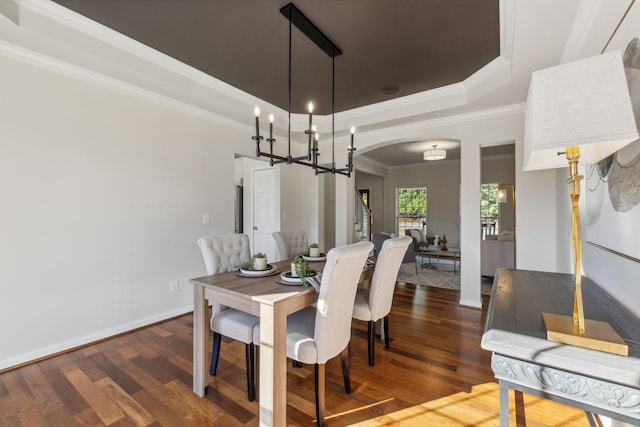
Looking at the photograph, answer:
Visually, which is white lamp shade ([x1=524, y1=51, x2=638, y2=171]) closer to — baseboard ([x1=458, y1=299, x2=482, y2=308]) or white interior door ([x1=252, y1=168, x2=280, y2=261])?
baseboard ([x1=458, y1=299, x2=482, y2=308])

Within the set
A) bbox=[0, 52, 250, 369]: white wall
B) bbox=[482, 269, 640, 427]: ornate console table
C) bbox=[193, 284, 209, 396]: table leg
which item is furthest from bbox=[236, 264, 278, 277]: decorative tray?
bbox=[0, 52, 250, 369]: white wall

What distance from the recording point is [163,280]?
3.26m

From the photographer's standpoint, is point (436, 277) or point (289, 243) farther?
point (436, 277)

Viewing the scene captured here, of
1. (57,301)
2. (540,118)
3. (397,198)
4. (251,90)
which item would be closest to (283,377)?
(540,118)

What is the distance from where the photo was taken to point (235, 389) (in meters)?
1.99

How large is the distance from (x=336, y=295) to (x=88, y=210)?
2583 millimetres

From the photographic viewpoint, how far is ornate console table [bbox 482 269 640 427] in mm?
785

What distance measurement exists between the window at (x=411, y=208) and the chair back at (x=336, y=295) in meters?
7.05

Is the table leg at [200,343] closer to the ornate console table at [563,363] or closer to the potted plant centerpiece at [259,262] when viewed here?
the potted plant centerpiece at [259,262]

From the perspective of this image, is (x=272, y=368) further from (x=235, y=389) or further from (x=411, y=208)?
(x=411, y=208)

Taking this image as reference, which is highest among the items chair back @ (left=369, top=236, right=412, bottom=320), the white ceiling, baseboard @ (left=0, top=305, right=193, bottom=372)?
the white ceiling

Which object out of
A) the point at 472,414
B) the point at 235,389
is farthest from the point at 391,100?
the point at 235,389

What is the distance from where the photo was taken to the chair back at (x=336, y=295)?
155cm

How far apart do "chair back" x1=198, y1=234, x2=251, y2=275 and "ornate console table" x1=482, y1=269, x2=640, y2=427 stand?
194cm
